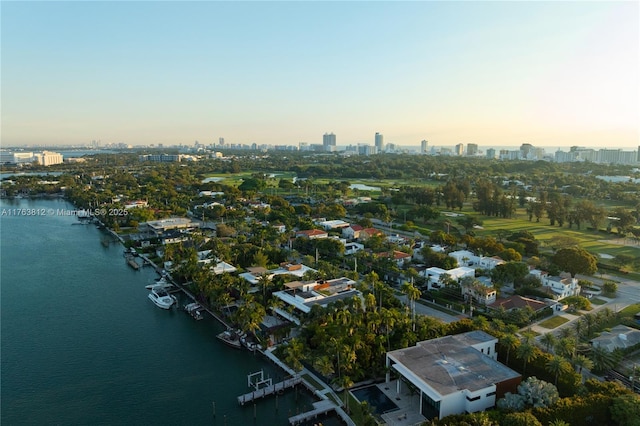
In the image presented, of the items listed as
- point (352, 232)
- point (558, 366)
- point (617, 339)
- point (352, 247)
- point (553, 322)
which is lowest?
point (553, 322)

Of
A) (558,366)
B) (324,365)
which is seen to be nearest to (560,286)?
(558,366)

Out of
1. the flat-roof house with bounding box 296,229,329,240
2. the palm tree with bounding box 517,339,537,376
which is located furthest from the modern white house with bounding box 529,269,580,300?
the flat-roof house with bounding box 296,229,329,240

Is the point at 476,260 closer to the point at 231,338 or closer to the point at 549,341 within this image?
the point at 549,341

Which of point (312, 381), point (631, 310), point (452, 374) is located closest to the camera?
point (452, 374)

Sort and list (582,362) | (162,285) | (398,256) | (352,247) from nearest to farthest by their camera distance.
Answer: (582,362)
(162,285)
(398,256)
(352,247)

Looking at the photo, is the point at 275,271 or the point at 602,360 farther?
the point at 275,271

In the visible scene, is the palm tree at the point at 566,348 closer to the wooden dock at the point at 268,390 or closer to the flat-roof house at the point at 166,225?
the wooden dock at the point at 268,390

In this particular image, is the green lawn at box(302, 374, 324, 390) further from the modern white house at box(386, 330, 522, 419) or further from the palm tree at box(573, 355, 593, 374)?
the palm tree at box(573, 355, 593, 374)
